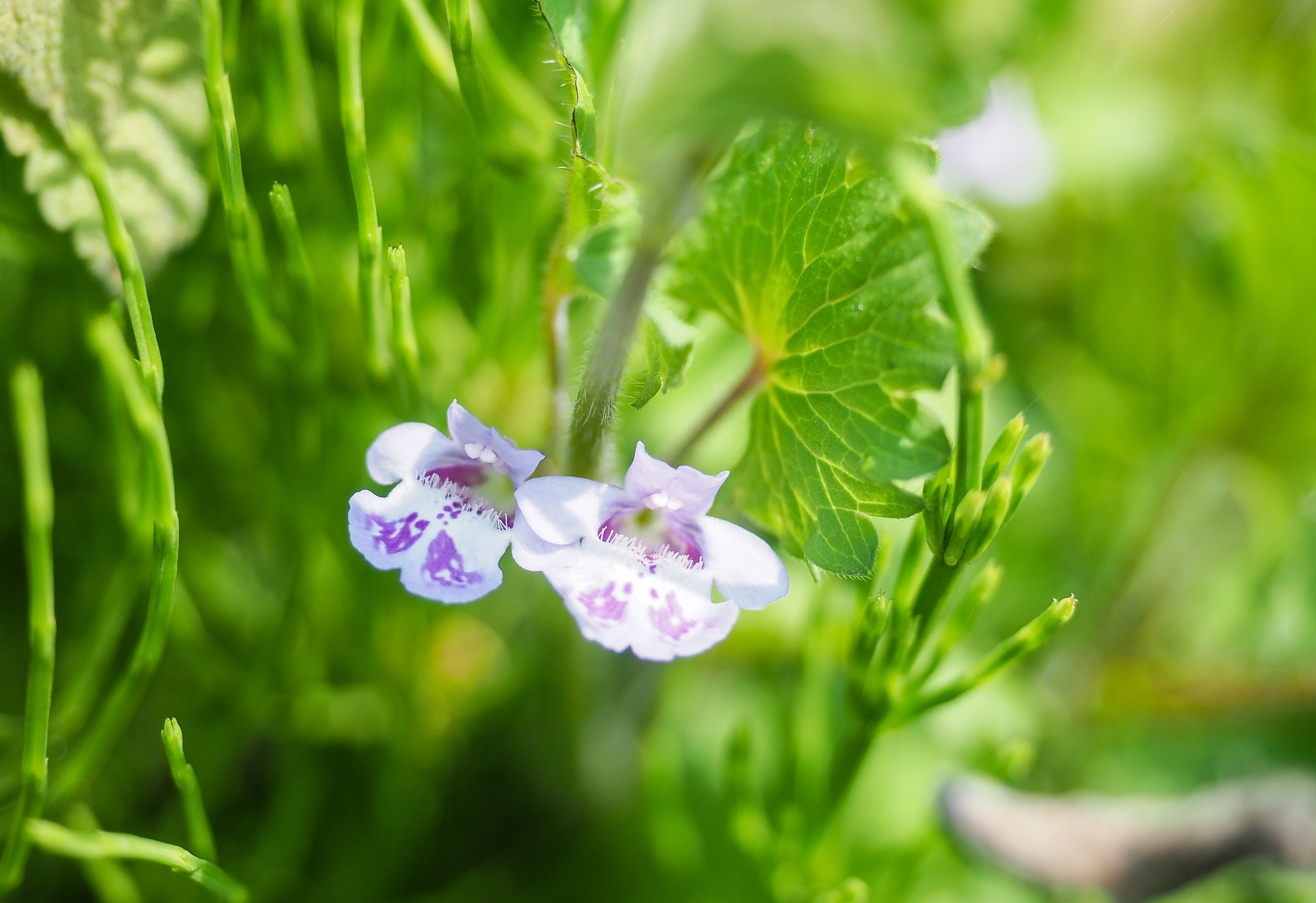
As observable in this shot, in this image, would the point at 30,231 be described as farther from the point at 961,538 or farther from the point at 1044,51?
the point at 1044,51

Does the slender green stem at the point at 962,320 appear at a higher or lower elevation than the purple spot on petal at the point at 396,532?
higher

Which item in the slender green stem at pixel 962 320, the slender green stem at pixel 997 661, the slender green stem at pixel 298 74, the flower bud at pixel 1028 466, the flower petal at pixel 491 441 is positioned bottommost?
the slender green stem at pixel 997 661

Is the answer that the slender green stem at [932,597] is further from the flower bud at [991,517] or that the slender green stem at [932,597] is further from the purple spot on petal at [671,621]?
the purple spot on petal at [671,621]

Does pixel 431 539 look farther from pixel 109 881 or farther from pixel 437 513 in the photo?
pixel 109 881

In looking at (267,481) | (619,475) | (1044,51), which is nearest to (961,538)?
(619,475)

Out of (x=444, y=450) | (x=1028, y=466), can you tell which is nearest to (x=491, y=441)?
(x=444, y=450)

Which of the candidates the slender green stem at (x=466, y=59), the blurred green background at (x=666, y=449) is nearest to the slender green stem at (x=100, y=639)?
the blurred green background at (x=666, y=449)
